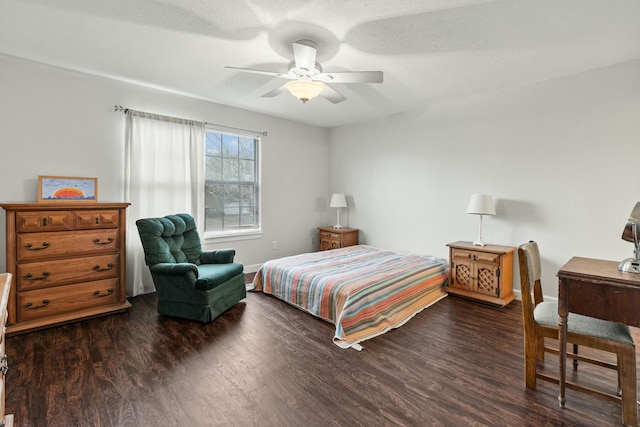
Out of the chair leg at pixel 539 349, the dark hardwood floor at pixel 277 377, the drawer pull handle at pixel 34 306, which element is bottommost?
the dark hardwood floor at pixel 277 377

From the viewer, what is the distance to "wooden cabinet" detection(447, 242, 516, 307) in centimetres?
339

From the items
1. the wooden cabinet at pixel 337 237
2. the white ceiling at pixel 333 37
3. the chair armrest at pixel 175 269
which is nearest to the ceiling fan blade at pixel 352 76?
the white ceiling at pixel 333 37

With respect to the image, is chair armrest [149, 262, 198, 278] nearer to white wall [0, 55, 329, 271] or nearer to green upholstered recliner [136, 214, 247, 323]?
green upholstered recliner [136, 214, 247, 323]

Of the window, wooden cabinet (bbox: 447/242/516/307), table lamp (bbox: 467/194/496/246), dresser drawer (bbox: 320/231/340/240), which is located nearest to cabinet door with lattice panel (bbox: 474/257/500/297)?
wooden cabinet (bbox: 447/242/516/307)

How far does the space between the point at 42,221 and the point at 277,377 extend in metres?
2.57

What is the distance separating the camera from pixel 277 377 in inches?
81.7

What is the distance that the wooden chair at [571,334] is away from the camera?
1609 mm

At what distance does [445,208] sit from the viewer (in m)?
4.36

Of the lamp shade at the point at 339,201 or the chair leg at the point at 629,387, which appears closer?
the chair leg at the point at 629,387

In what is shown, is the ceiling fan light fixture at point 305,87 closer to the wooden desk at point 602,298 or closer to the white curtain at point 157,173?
the white curtain at point 157,173

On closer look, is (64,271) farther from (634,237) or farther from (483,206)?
(483,206)

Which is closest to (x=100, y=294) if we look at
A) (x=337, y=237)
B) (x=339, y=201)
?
(x=337, y=237)

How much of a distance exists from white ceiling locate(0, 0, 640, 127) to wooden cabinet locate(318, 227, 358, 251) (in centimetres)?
253

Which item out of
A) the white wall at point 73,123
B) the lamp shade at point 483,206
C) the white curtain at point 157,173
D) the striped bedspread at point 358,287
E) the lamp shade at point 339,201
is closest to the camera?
the striped bedspread at point 358,287
